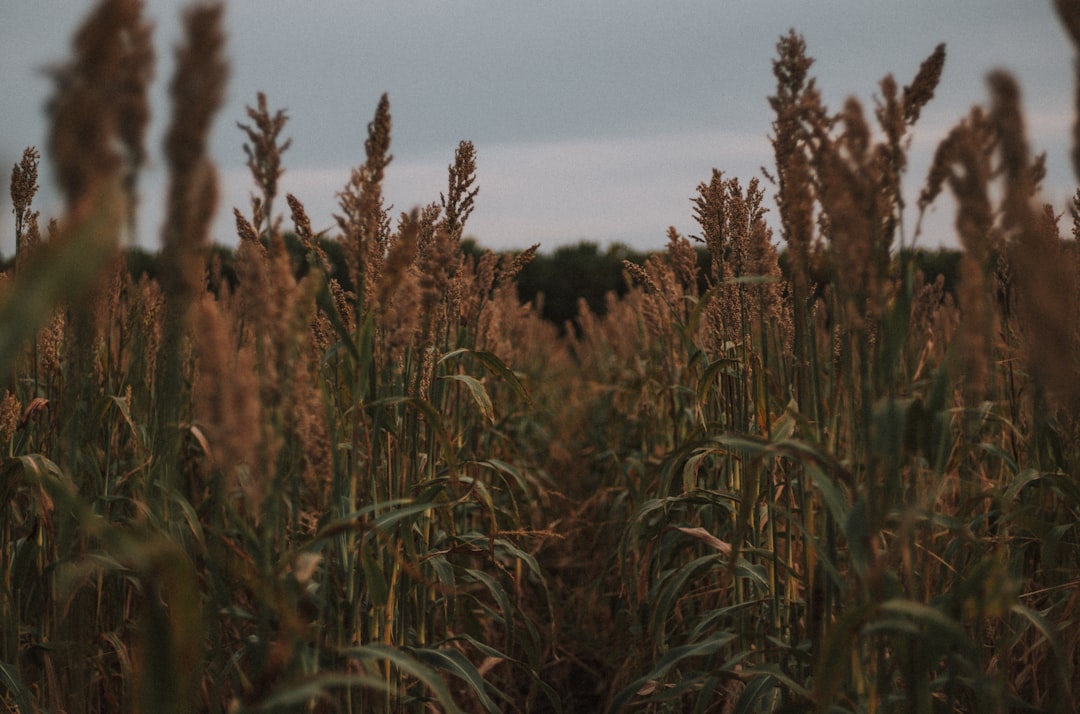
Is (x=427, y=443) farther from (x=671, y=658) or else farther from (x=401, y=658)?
(x=401, y=658)

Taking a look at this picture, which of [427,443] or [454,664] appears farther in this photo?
[427,443]

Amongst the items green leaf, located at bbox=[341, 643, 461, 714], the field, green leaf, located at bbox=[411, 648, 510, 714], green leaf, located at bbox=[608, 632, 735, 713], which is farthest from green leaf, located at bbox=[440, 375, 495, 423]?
green leaf, located at bbox=[341, 643, 461, 714]

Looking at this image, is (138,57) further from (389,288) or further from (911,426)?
(911,426)

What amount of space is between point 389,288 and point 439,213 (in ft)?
2.80

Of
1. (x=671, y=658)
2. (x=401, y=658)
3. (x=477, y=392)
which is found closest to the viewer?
(x=401, y=658)

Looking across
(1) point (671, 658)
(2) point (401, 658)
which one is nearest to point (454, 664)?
(1) point (671, 658)

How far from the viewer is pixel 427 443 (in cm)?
191

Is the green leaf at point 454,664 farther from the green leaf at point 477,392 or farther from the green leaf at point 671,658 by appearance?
the green leaf at point 477,392

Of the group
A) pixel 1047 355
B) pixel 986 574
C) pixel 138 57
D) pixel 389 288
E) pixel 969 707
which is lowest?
pixel 969 707

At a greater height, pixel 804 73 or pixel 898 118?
pixel 804 73

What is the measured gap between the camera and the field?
0.83 m

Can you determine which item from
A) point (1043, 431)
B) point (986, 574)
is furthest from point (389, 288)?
point (1043, 431)

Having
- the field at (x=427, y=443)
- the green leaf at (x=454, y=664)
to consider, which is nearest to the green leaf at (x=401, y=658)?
the field at (x=427, y=443)

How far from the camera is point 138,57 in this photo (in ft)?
2.80
